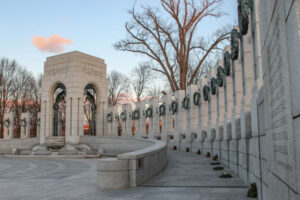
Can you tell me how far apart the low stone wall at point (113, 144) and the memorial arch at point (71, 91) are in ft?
4.97

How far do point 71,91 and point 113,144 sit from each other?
7026 millimetres

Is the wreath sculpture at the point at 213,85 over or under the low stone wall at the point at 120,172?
over

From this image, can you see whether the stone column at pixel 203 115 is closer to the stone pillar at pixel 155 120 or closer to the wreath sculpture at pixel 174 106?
the wreath sculpture at pixel 174 106

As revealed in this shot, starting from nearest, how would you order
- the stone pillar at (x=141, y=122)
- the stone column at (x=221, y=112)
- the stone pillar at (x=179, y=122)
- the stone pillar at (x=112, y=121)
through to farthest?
the stone column at (x=221, y=112) < the stone pillar at (x=179, y=122) < the stone pillar at (x=141, y=122) < the stone pillar at (x=112, y=121)

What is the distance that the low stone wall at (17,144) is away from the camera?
33.3 m

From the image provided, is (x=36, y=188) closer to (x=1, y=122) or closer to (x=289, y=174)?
(x=289, y=174)

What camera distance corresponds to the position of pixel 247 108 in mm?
10203

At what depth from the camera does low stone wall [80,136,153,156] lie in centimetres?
2558

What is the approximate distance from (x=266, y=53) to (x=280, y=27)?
1.44 metres

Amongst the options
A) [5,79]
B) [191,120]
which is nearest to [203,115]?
[191,120]

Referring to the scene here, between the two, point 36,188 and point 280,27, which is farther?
point 36,188

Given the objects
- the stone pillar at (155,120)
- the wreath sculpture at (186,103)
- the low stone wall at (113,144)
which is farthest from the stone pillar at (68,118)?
the wreath sculpture at (186,103)

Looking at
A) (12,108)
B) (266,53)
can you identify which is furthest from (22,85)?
(266,53)

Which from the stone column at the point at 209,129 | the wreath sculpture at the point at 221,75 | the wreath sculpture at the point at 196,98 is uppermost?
the wreath sculpture at the point at 221,75
